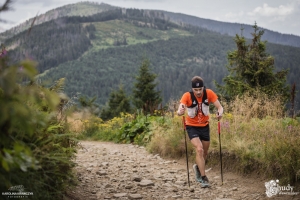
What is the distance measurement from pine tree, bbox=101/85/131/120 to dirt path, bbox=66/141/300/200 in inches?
1511

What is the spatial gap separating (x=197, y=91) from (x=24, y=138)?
11.9 feet

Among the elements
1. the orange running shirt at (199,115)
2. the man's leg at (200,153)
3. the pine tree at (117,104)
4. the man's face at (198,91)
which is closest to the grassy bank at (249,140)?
the man's leg at (200,153)

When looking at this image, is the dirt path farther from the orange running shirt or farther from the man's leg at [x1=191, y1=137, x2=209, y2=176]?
the orange running shirt

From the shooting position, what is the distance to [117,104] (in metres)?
50.1

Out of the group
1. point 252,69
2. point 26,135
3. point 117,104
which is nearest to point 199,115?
point 26,135

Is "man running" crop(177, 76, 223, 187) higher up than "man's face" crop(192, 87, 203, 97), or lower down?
lower down

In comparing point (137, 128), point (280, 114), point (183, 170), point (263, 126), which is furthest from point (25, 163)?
point (137, 128)

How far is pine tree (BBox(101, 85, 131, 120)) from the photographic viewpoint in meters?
47.8

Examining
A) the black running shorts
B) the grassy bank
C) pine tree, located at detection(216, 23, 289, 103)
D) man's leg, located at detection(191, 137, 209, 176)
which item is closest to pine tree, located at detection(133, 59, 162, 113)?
pine tree, located at detection(216, 23, 289, 103)

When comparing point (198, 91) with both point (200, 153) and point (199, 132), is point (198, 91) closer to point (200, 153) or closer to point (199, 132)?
point (199, 132)

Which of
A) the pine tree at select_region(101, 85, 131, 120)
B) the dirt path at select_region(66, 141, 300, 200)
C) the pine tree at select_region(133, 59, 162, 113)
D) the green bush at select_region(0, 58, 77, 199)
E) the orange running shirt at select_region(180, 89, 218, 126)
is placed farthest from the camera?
the pine tree at select_region(101, 85, 131, 120)

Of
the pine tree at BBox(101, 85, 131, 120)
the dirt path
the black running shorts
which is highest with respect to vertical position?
the black running shorts

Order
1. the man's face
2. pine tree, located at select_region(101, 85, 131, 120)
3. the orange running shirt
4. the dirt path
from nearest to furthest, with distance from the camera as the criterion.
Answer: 1. the dirt path
2. the man's face
3. the orange running shirt
4. pine tree, located at select_region(101, 85, 131, 120)

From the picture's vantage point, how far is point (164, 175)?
7711 mm
